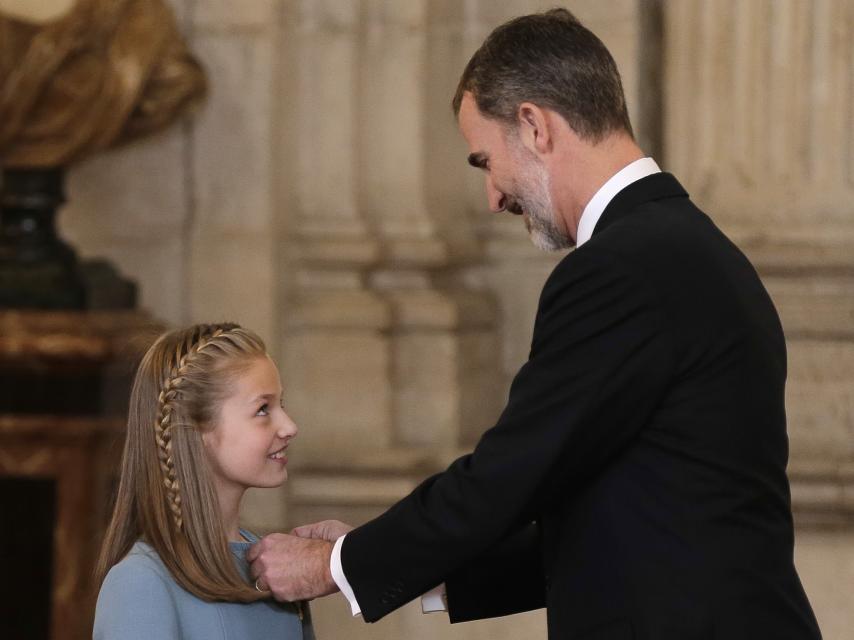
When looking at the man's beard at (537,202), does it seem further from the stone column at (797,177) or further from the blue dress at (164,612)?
the stone column at (797,177)

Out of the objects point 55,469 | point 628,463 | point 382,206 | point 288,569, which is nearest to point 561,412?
point 628,463

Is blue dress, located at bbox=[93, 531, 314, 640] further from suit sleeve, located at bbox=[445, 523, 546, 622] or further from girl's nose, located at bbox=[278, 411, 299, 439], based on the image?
suit sleeve, located at bbox=[445, 523, 546, 622]

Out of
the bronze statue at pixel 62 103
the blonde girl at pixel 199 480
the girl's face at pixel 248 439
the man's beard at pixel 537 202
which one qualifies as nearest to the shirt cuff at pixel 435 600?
the blonde girl at pixel 199 480

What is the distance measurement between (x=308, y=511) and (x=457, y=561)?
256cm

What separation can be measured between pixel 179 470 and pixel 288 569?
25 cm

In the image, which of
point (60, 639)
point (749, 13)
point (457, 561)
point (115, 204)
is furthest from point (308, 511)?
point (457, 561)

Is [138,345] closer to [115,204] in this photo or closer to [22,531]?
[22,531]

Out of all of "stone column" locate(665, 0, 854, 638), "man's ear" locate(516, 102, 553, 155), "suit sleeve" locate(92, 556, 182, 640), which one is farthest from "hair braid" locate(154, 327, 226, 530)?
"stone column" locate(665, 0, 854, 638)

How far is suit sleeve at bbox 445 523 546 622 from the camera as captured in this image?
2.67 metres

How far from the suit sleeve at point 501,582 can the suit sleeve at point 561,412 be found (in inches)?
10.2

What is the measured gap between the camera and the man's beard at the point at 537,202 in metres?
2.55

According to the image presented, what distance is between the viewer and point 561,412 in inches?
89.7

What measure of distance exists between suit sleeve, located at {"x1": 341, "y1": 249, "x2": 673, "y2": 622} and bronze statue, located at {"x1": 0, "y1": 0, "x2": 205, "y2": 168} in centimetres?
254

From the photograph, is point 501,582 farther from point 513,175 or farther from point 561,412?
Result: point 513,175
